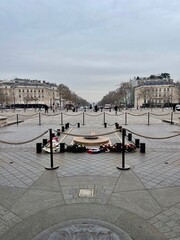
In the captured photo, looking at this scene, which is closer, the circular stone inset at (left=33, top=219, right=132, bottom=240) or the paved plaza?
the circular stone inset at (left=33, top=219, right=132, bottom=240)

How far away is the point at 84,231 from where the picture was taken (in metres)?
3.17

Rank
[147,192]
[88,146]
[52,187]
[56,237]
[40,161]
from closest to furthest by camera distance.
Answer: [56,237], [147,192], [52,187], [40,161], [88,146]

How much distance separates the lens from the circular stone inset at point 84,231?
3020mm

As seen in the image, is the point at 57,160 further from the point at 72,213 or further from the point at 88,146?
the point at 72,213

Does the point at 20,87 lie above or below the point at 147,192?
above

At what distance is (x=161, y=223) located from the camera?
3.43 meters

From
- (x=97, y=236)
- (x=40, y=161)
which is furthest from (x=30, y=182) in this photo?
(x=97, y=236)

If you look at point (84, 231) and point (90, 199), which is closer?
point (84, 231)

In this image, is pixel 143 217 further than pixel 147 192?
No

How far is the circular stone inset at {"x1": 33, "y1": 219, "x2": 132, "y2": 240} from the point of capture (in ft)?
9.91

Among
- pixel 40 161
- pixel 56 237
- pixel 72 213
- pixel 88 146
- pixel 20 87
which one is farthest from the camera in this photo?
pixel 20 87

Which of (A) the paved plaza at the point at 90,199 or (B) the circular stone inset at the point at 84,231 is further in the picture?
(A) the paved plaza at the point at 90,199

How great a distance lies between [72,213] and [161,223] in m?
1.56

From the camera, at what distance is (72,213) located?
147 inches
